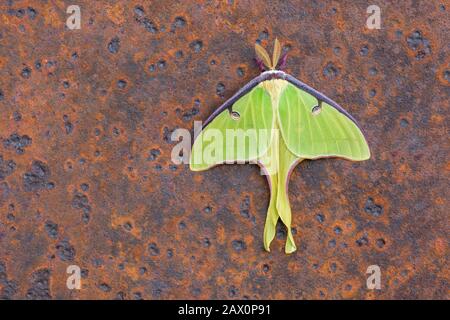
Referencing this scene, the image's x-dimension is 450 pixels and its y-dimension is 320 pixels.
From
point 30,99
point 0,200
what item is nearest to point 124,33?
point 30,99

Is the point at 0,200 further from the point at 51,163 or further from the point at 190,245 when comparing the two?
the point at 190,245

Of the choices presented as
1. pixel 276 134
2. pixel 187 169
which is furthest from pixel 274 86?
pixel 187 169

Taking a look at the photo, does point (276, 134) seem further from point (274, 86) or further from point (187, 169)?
point (187, 169)

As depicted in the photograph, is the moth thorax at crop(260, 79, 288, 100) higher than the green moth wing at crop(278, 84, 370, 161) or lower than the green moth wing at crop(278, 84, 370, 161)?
higher

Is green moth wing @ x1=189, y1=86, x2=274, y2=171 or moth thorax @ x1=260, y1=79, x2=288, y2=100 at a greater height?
moth thorax @ x1=260, y1=79, x2=288, y2=100
